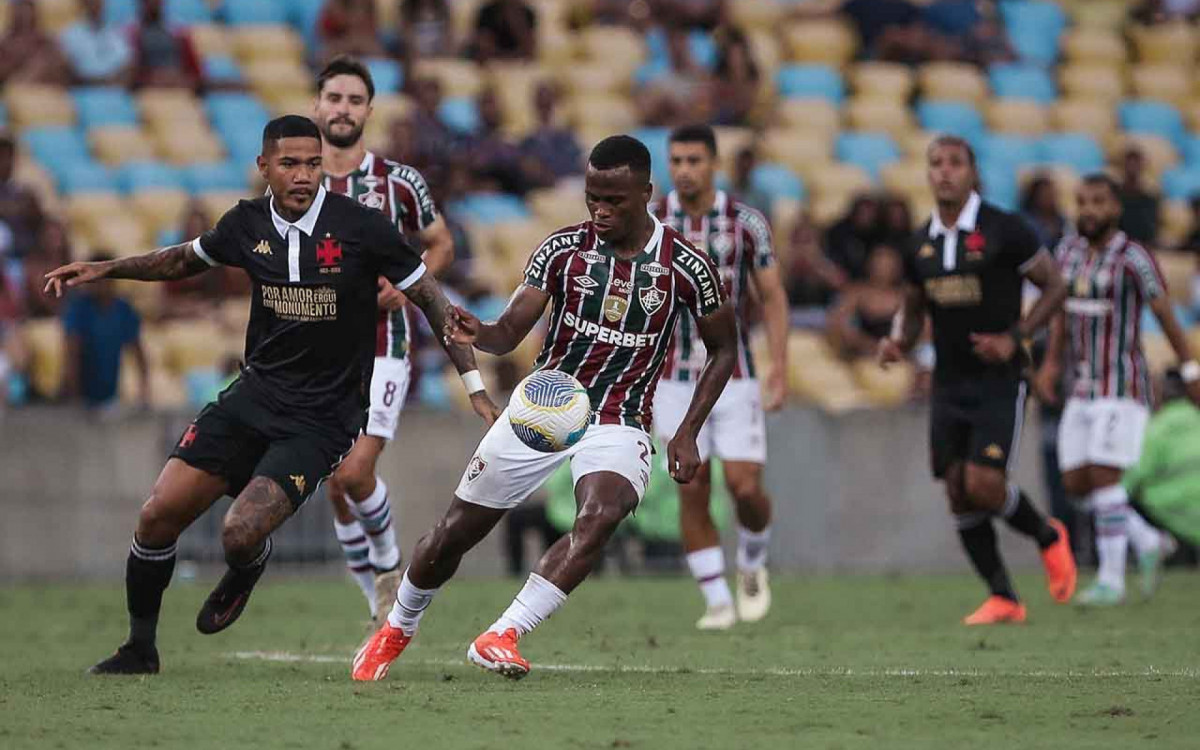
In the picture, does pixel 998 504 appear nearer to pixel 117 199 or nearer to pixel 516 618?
pixel 516 618

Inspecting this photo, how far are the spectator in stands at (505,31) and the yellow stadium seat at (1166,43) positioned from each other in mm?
8991

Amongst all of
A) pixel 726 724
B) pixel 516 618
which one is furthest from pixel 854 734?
pixel 516 618

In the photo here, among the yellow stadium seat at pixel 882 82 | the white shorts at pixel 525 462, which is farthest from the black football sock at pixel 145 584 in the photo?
the yellow stadium seat at pixel 882 82

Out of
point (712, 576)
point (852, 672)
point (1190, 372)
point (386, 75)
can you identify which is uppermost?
point (386, 75)

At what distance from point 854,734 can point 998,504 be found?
586 cm

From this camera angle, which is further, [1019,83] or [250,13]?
[1019,83]

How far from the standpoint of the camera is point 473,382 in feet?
29.7

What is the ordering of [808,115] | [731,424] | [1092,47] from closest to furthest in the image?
[731,424] → [808,115] → [1092,47]

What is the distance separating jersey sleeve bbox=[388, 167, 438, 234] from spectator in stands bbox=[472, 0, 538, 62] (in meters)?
12.2

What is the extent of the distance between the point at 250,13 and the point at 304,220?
45.7ft

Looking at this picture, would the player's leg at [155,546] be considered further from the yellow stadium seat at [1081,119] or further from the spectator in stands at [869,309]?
the yellow stadium seat at [1081,119]

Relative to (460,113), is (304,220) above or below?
below

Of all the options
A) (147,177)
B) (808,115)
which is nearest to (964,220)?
(147,177)

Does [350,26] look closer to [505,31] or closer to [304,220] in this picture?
[505,31]
